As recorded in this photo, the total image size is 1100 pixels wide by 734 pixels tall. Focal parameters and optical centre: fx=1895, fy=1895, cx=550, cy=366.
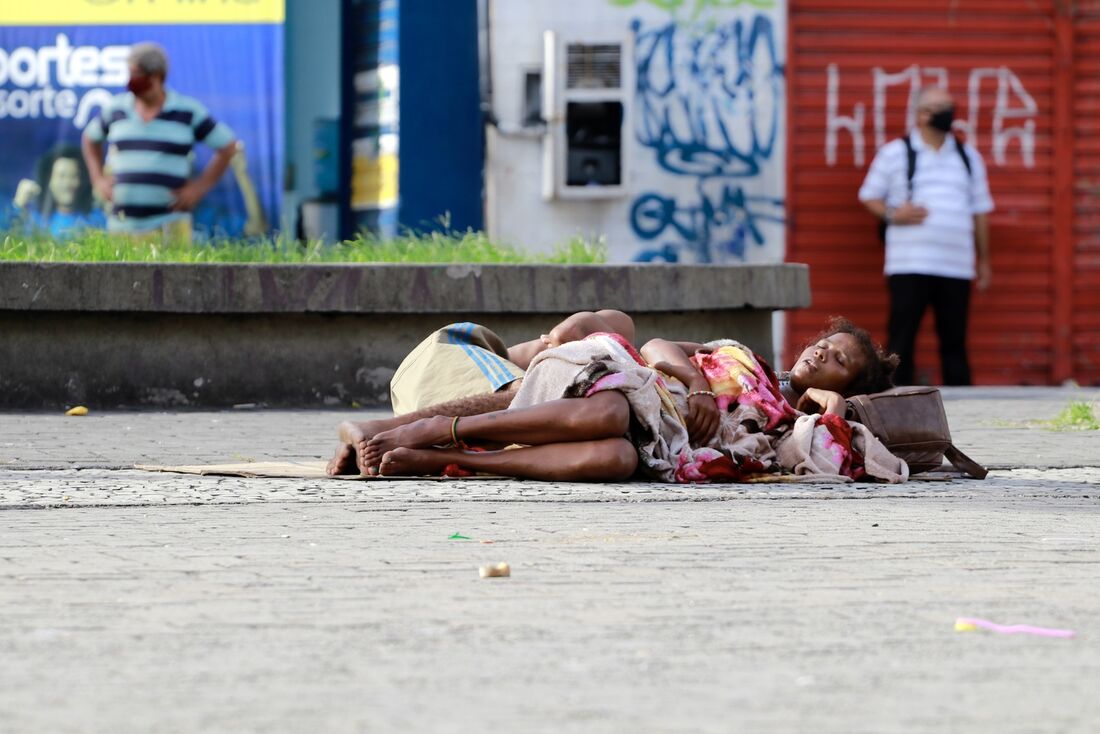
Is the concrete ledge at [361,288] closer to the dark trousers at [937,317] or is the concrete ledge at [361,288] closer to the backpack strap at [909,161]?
the dark trousers at [937,317]

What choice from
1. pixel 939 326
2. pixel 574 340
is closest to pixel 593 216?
pixel 939 326

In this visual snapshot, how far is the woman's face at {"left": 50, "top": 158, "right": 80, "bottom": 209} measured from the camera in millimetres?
12203

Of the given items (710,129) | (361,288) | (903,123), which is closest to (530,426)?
(361,288)

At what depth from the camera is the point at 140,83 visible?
11.2m

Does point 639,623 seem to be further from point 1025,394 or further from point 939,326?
point 939,326

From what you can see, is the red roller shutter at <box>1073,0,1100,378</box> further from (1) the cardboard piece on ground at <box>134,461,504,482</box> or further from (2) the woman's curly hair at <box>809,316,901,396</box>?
(1) the cardboard piece on ground at <box>134,461,504,482</box>

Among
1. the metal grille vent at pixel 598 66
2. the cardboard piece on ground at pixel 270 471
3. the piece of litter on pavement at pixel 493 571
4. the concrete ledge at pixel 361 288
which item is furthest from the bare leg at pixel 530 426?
the metal grille vent at pixel 598 66

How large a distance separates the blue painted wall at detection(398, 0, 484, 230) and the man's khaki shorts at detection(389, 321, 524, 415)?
5.79m

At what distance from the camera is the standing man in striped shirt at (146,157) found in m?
11.4

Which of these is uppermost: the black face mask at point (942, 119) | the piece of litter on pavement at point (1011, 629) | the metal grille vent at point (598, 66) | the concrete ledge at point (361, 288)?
the metal grille vent at point (598, 66)

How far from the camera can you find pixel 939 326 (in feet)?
38.4

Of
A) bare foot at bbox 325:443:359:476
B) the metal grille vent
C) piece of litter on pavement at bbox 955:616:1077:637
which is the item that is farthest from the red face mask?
piece of litter on pavement at bbox 955:616:1077:637

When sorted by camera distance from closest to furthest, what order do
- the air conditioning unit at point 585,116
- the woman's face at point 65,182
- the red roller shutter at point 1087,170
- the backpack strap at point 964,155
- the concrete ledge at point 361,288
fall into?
the concrete ledge at point 361,288, the backpack strap at point 964,155, the air conditioning unit at point 585,116, the woman's face at point 65,182, the red roller shutter at point 1087,170

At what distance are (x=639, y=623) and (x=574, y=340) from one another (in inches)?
108
